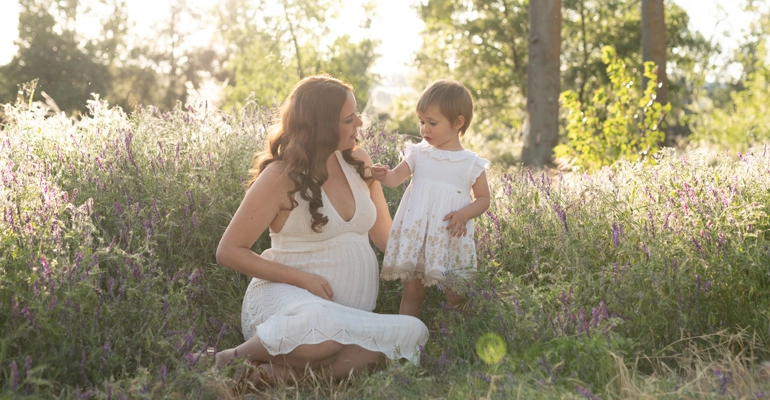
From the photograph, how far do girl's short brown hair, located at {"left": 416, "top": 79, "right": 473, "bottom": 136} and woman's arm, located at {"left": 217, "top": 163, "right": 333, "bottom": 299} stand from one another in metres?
0.87

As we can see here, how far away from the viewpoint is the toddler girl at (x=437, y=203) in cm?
362

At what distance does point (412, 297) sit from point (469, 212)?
0.55m

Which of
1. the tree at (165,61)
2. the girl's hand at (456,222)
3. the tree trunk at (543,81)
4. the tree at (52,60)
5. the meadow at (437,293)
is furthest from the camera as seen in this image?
the tree at (165,61)

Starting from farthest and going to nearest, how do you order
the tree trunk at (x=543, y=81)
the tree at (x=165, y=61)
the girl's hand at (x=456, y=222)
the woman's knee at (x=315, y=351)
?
the tree at (x=165, y=61) → the tree trunk at (x=543, y=81) → the girl's hand at (x=456, y=222) → the woman's knee at (x=315, y=351)

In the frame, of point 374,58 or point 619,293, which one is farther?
point 374,58

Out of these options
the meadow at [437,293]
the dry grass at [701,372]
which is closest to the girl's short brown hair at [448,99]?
the meadow at [437,293]

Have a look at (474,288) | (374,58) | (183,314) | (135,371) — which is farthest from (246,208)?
(374,58)

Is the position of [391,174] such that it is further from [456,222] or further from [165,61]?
[165,61]

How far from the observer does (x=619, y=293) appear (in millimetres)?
3174

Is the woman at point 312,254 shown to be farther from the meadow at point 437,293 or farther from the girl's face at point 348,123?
the meadow at point 437,293

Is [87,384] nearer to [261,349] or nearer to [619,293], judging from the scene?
[261,349]

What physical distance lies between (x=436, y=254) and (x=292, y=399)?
109 centimetres

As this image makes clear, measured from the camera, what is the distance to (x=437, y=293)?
3961 mm

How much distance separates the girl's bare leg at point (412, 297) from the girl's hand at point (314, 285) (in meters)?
0.55
